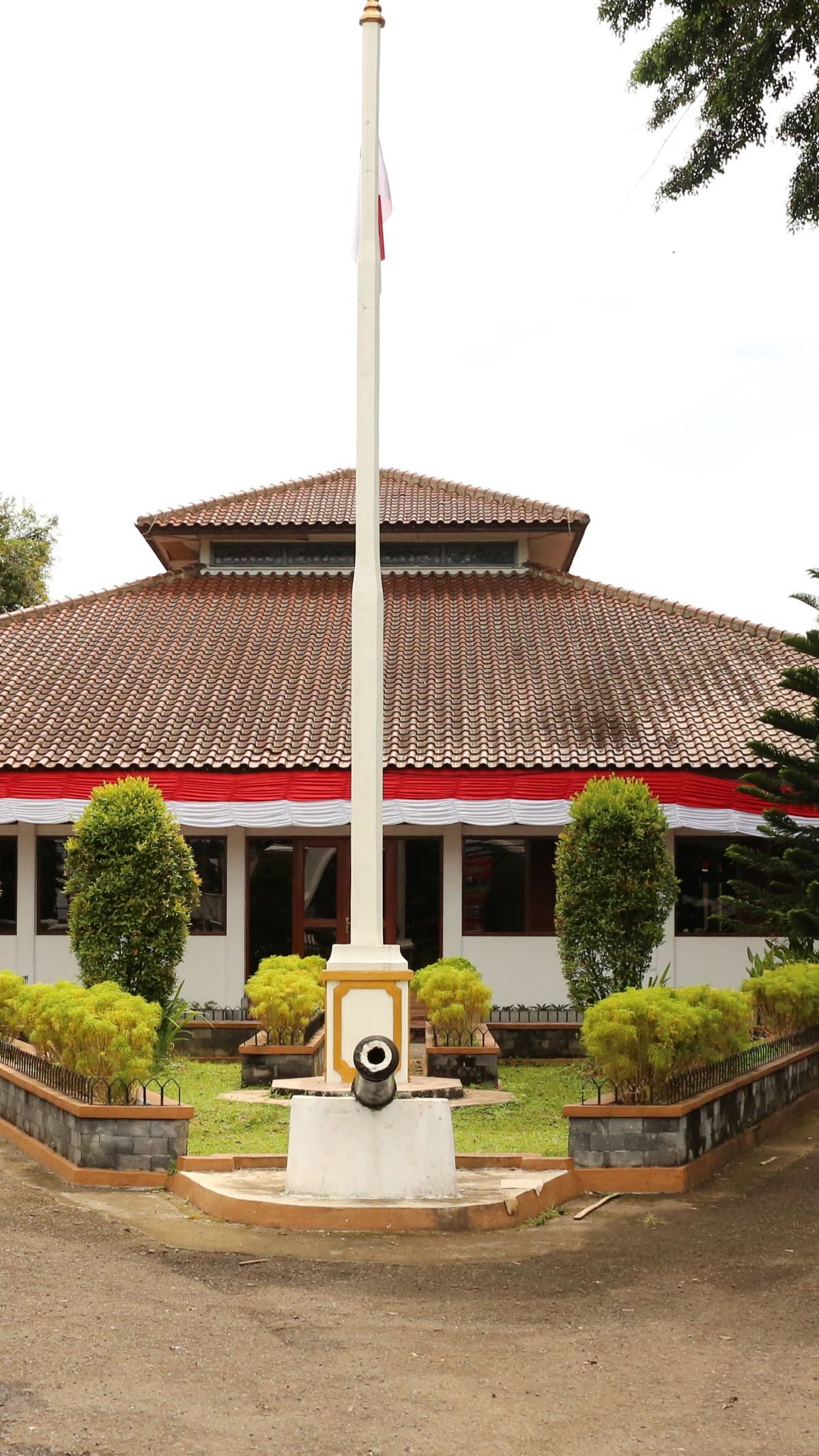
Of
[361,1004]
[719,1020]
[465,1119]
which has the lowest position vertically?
[465,1119]

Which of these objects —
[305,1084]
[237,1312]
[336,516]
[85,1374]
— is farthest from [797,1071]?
[336,516]

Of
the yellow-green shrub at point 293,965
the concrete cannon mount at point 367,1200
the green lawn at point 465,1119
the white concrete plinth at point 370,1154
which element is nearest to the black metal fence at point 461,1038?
the green lawn at point 465,1119

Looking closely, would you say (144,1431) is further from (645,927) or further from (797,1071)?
(645,927)

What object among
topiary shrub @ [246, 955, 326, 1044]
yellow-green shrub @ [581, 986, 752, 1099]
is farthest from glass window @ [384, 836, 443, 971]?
yellow-green shrub @ [581, 986, 752, 1099]

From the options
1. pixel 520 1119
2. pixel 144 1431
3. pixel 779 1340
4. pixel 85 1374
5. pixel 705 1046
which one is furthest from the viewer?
pixel 520 1119

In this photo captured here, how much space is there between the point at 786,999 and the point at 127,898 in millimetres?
6040

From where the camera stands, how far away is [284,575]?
23.5 m

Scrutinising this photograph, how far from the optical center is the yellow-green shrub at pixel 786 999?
12938 millimetres

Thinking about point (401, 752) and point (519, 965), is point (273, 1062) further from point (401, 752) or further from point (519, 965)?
point (401, 752)

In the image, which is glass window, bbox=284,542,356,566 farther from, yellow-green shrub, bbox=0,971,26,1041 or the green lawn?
yellow-green shrub, bbox=0,971,26,1041

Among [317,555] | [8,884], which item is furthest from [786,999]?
[317,555]

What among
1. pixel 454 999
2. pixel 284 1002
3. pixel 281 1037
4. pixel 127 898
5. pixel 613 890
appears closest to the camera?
pixel 284 1002

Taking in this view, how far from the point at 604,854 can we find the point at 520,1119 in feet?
10.1

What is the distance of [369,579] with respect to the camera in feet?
28.8
